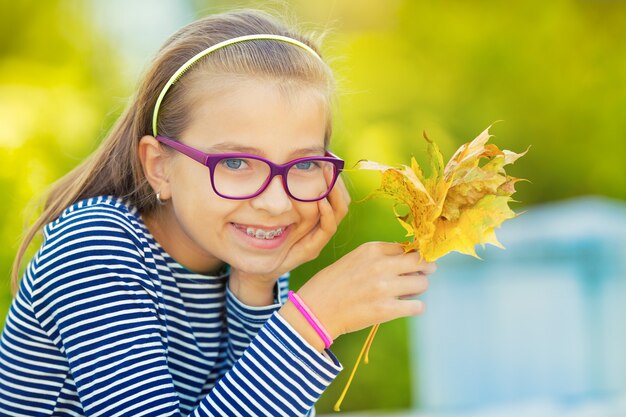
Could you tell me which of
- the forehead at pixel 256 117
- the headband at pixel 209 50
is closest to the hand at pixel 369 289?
the forehead at pixel 256 117

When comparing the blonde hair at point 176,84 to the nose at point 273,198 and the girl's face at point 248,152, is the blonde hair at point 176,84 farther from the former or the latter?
the nose at point 273,198

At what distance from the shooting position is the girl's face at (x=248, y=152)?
1.66m

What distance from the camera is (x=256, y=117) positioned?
1658 mm

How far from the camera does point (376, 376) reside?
409cm

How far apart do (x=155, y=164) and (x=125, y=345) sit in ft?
1.51

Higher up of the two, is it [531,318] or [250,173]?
[250,173]

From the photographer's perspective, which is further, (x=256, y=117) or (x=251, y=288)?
(x=251, y=288)

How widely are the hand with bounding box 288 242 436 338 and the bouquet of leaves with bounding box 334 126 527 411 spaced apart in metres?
0.07

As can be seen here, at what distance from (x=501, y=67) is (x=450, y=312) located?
2229 millimetres

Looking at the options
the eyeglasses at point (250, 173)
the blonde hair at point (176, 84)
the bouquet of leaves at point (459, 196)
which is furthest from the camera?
the blonde hair at point (176, 84)

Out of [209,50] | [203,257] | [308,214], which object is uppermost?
[209,50]

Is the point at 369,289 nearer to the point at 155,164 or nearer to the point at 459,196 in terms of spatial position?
the point at 459,196

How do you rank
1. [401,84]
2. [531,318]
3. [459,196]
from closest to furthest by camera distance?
1. [459,196]
2. [531,318]
3. [401,84]

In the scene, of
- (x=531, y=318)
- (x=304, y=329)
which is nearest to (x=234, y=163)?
(x=304, y=329)
